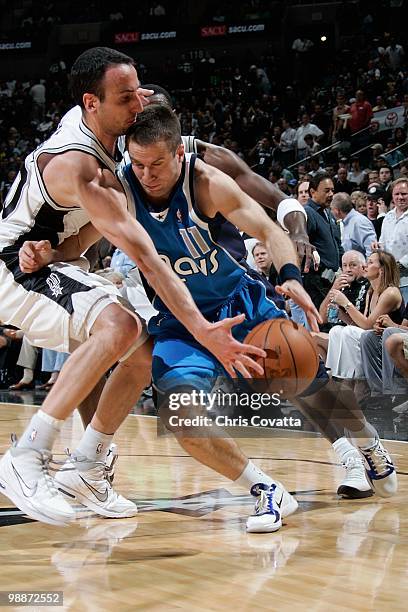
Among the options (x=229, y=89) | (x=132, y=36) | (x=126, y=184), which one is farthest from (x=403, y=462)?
(x=132, y=36)

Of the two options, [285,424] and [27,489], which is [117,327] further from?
[285,424]

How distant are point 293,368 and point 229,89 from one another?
15982 millimetres

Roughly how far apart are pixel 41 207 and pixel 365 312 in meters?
3.72

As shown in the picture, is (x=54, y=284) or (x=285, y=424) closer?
(x=54, y=284)

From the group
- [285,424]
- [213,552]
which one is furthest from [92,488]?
[285,424]

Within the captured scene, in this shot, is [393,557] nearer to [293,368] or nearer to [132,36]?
[293,368]

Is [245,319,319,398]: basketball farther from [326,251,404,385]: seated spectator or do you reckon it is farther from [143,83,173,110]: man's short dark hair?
[326,251,404,385]: seated spectator

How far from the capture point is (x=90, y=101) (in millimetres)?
3182

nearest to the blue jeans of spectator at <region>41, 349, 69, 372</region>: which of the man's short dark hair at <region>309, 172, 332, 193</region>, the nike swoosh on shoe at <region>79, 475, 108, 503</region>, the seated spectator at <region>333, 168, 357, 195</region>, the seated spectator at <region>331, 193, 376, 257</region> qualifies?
the seated spectator at <region>331, 193, 376, 257</region>

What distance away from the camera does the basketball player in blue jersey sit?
3.14 metres

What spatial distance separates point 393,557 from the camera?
8.77 ft

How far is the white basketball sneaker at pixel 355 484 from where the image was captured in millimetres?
3713

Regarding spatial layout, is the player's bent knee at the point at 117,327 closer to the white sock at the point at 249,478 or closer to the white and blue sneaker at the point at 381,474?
the white sock at the point at 249,478

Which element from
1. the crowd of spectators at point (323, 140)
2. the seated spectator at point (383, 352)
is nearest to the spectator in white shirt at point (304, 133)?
the crowd of spectators at point (323, 140)
